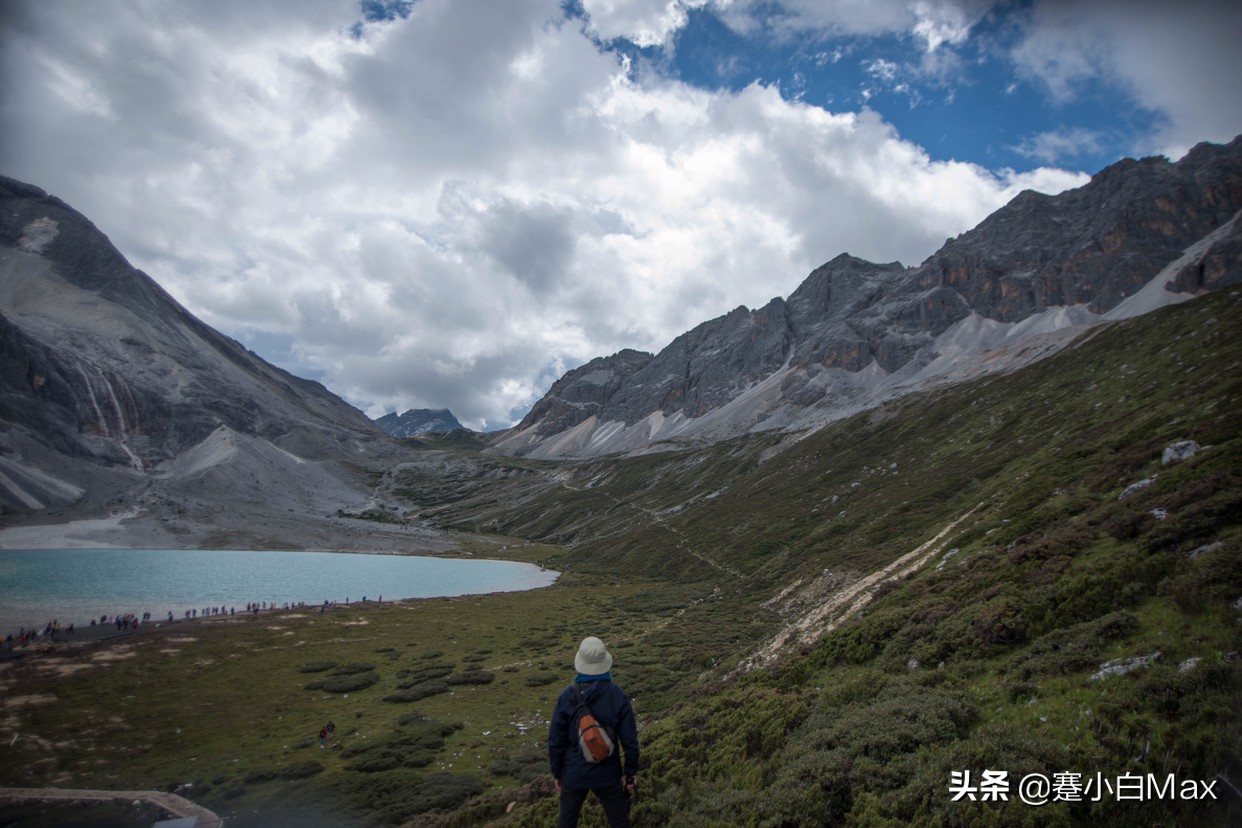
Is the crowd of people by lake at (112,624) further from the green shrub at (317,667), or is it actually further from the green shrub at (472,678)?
the green shrub at (472,678)

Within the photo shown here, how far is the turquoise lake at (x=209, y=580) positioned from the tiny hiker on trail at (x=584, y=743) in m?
75.2

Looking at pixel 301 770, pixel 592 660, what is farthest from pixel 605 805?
pixel 301 770

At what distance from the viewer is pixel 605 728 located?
32.1 ft

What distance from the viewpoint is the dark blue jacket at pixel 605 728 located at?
9.59 m

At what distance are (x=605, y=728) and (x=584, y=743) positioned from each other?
1.76 feet

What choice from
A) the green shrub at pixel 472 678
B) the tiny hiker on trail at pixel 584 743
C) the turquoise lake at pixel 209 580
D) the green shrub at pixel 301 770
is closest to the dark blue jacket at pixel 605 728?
the tiny hiker on trail at pixel 584 743

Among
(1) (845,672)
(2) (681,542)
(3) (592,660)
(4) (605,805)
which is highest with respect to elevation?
(3) (592,660)

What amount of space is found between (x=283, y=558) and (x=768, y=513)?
115171 millimetres

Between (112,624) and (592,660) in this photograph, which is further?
(112,624)

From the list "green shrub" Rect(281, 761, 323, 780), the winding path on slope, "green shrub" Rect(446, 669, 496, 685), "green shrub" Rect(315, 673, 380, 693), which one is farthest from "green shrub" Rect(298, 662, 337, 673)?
the winding path on slope

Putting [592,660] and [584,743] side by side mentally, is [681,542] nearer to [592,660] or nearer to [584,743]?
[592,660]

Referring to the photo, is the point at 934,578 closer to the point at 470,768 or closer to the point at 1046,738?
the point at 1046,738

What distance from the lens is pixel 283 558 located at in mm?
133250

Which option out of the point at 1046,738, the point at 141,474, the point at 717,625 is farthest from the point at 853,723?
the point at 141,474
